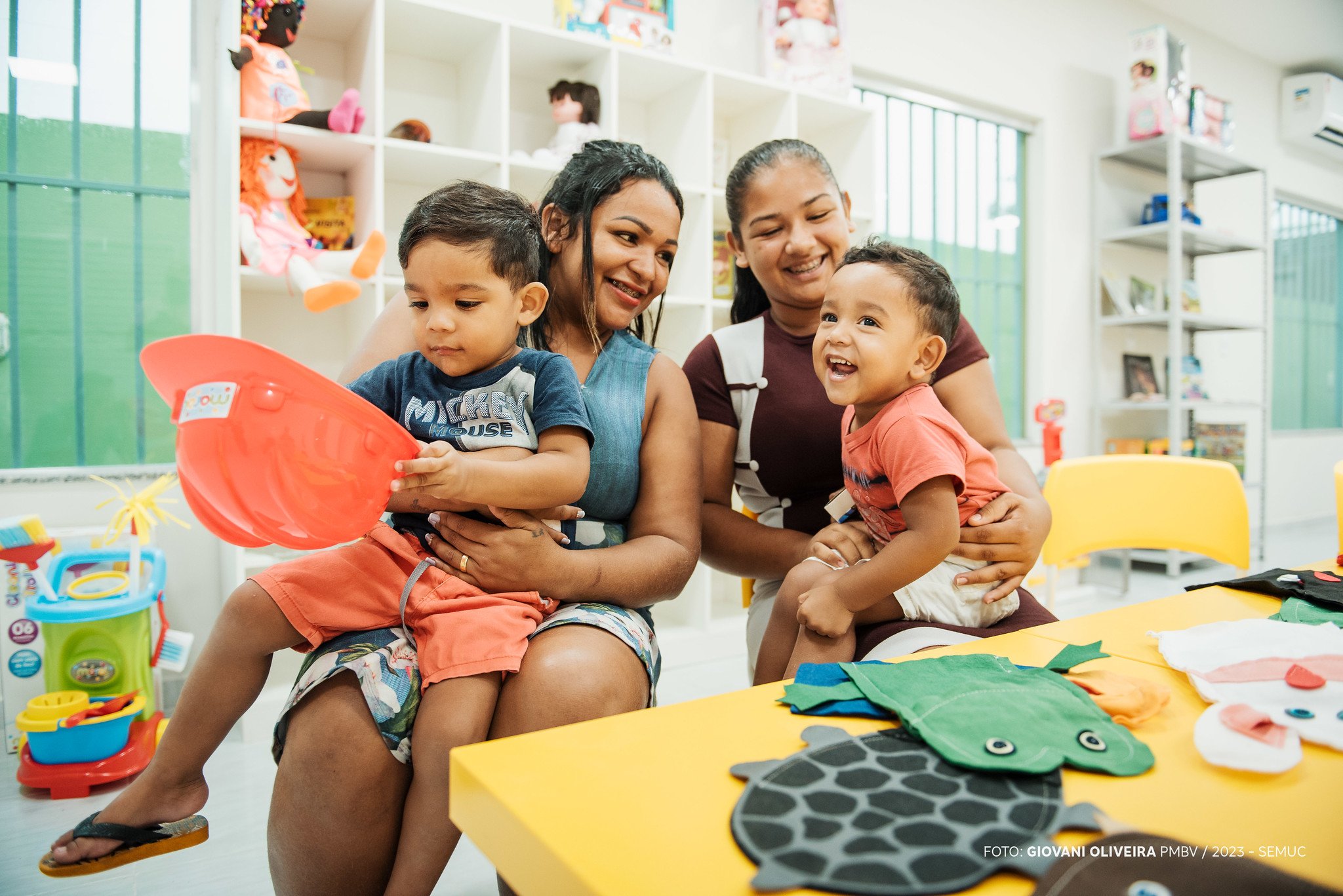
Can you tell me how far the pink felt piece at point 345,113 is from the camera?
2.39 meters

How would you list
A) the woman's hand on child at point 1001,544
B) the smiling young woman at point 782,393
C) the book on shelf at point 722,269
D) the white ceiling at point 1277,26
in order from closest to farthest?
1. the woman's hand on child at point 1001,544
2. the smiling young woman at point 782,393
3. the book on shelf at point 722,269
4. the white ceiling at point 1277,26

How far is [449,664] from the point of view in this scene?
0.97 m

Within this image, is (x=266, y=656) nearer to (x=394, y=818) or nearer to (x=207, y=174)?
(x=394, y=818)

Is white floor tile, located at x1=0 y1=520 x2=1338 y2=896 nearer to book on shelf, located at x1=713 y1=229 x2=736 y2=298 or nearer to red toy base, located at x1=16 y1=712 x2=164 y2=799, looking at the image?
red toy base, located at x1=16 y1=712 x2=164 y2=799

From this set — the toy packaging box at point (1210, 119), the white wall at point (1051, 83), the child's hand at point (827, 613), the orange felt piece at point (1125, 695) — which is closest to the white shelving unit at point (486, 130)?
the white wall at point (1051, 83)

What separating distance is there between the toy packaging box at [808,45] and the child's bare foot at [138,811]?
11.0ft

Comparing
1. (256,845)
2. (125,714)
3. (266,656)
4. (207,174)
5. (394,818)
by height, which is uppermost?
(207,174)

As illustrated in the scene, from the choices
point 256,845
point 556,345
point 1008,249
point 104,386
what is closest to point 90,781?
point 256,845

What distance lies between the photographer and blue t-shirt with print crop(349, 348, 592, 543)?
1.10 metres

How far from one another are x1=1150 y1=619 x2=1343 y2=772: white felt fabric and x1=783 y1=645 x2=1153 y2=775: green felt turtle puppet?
0.06 metres

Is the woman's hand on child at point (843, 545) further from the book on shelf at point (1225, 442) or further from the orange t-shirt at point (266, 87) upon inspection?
the book on shelf at point (1225, 442)

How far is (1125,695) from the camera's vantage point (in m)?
0.62

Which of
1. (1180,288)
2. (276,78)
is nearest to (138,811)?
(276,78)

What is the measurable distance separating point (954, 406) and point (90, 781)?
7.31ft
